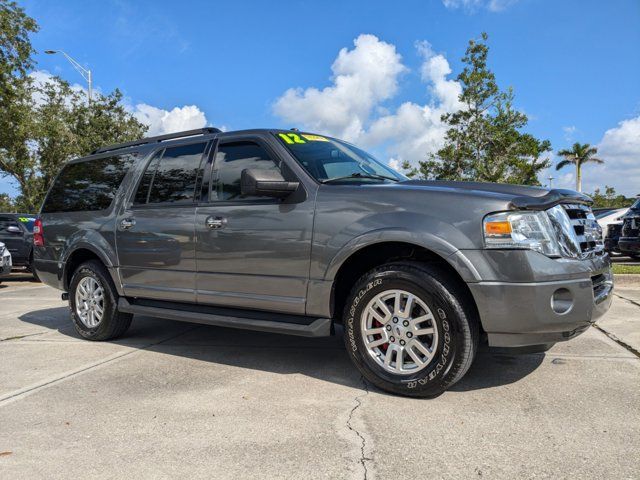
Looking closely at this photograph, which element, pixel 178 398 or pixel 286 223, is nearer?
pixel 178 398

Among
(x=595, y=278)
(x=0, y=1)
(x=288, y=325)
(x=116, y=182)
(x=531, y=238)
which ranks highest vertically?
(x=0, y=1)

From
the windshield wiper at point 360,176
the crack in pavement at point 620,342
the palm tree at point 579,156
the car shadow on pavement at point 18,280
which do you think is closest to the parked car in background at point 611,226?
the crack in pavement at point 620,342

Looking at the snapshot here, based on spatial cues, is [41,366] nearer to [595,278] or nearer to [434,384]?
[434,384]

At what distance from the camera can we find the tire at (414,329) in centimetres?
325

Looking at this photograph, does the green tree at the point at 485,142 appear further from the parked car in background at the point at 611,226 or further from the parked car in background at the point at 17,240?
the parked car in background at the point at 17,240

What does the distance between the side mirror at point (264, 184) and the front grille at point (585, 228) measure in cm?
191

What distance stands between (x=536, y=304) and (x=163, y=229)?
311 cm

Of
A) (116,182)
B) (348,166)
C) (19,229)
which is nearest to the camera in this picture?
(348,166)

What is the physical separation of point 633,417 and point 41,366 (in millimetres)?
4421

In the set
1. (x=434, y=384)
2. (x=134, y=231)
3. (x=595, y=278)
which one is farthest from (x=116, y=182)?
(x=595, y=278)

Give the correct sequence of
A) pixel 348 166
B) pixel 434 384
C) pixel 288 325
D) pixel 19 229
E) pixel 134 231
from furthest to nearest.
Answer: pixel 19 229, pixel 134 231, pixel 348 166, pixel 288 325, pixel 434 384

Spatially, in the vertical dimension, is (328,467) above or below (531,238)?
below

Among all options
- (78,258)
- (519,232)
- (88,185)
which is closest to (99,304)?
(78,258)

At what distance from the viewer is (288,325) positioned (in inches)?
151
